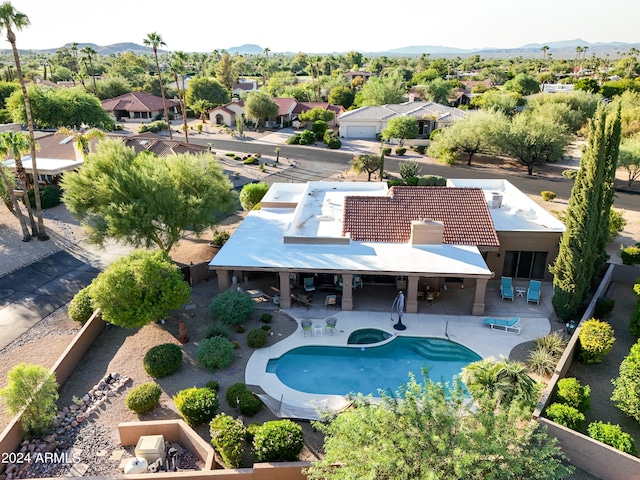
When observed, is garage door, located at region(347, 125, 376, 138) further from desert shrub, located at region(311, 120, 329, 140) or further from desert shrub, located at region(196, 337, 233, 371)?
desert shrub, located at region(196, 337, 233, 371)

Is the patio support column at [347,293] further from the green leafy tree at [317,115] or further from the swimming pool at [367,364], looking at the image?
the green leafy tree at [317,115]

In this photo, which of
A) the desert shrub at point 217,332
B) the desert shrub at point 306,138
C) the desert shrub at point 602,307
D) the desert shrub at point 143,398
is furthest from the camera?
the desert shrub at point 306,138

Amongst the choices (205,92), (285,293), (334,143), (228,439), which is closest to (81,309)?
(285,293)

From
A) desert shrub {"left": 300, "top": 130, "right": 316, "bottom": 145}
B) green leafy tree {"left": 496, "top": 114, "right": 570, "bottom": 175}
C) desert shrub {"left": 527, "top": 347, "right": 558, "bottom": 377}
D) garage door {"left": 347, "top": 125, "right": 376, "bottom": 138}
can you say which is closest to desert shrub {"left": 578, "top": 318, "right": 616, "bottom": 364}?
desert shrub {"left": 527, "top": 347, "right": 558, "bottom": 377}

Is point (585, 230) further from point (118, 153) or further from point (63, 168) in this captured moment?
point (63, 168)

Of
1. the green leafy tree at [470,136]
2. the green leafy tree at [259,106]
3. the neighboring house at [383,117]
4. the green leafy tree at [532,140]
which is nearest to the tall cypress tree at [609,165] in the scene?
the green leafy tree at [532,140]

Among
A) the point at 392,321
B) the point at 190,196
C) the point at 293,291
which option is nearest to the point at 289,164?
the point at 190,196

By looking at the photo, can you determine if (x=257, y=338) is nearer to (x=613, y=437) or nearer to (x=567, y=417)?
(x=567, y=417)
